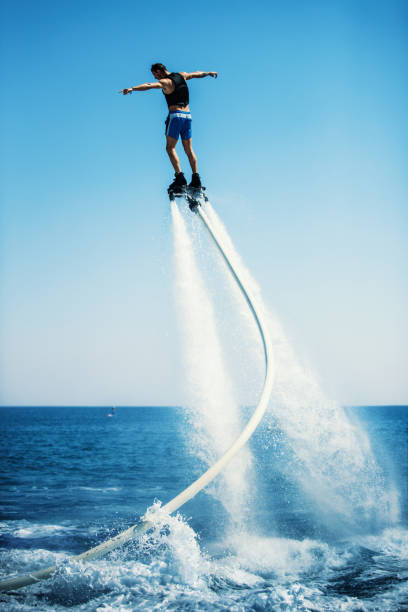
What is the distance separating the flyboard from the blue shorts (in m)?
1.18

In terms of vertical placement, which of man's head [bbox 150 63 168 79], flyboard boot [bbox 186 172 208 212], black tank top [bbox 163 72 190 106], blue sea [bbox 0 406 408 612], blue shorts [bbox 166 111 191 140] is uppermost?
man's head [bbox 150 63 168 79]

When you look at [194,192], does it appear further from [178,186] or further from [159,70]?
[159,70]

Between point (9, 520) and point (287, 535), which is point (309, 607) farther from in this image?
point (9, 520)

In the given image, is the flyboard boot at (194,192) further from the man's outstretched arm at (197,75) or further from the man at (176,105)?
the man's outstretched arm at (197,75)

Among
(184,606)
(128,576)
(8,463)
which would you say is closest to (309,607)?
(184,606)

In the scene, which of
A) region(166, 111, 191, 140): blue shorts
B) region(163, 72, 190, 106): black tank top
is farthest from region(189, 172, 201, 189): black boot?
region(163, 72, 190, 106): black tank top

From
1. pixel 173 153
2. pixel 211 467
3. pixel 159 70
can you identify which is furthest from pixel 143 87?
pixel 211 467

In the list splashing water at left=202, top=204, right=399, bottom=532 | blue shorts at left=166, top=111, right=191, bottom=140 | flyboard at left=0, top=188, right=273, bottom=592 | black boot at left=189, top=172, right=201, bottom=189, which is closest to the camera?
flyboard at left=0, top=188, right=273, bottom=592

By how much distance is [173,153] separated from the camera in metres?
8.91

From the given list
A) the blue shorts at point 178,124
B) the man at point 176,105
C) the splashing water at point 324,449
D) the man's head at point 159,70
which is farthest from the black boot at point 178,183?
the splashing water at point 324,449

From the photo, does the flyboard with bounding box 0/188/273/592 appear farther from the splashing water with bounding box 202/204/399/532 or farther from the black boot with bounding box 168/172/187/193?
the splashing water with bounding box 202/204/399/532

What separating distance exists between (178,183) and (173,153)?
0.63 m

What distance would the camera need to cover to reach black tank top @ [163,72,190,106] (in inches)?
324

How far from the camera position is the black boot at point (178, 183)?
30.0 ft
